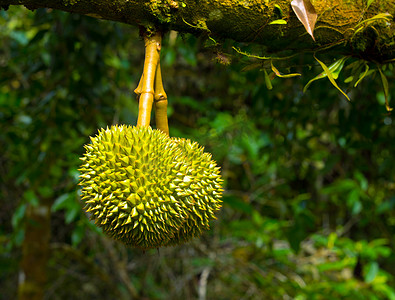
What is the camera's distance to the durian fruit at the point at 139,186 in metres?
0.99

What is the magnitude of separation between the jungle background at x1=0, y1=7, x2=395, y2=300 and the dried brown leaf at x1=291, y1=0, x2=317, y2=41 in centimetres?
48

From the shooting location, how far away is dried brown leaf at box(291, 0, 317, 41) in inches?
41.3

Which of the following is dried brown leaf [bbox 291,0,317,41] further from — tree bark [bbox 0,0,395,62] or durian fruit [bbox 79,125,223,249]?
durian fruit [bbox 79,125,223,249]

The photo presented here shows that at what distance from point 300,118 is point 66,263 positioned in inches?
99.0

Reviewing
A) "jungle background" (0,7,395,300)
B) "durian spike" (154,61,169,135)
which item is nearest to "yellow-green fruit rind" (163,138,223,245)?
"durian spike" (154,61,169,135)

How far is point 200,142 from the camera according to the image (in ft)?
9.54

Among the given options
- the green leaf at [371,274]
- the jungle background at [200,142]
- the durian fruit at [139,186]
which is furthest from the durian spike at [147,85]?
the green leaf at [371,274]

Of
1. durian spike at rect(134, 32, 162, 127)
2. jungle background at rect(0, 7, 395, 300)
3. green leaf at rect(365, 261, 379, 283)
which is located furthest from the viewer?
green leaf at rect(365, 261, 379, 283)

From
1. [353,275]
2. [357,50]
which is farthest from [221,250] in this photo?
[357,50]

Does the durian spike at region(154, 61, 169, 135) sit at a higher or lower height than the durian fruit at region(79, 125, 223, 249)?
higher

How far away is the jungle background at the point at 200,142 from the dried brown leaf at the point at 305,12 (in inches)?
18.8

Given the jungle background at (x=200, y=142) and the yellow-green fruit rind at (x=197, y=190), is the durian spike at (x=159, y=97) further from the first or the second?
the jungle background at (x=200, y=142)

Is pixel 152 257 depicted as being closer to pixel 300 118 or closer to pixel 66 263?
pixel 66 263

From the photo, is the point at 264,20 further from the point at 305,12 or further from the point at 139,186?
the point at 139,186
